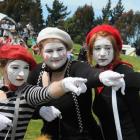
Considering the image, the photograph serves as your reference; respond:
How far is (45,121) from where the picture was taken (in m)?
4.61

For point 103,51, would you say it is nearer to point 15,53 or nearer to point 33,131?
point 15,53

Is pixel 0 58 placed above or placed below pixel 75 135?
above

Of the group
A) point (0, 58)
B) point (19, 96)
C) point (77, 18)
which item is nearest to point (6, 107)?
point (19, 96)

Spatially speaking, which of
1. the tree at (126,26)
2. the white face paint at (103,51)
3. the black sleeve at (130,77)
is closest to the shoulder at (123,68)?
the black sleeve at (130,77)

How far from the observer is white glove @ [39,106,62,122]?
4387 mm

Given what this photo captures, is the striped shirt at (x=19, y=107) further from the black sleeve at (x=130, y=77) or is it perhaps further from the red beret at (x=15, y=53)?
the black sleeve at (x=130, y=77)

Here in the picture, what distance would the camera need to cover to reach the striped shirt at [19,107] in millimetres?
4141

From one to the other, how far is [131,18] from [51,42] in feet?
298

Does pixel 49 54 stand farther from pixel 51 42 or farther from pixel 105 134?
pixel 105 134

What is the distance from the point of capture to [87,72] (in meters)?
4.36

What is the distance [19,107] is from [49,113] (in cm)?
33

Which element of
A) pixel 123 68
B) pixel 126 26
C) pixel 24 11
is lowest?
pixel 126 26

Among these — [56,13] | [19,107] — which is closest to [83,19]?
[56,13]

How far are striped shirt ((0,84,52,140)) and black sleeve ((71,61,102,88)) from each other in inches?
15.9
